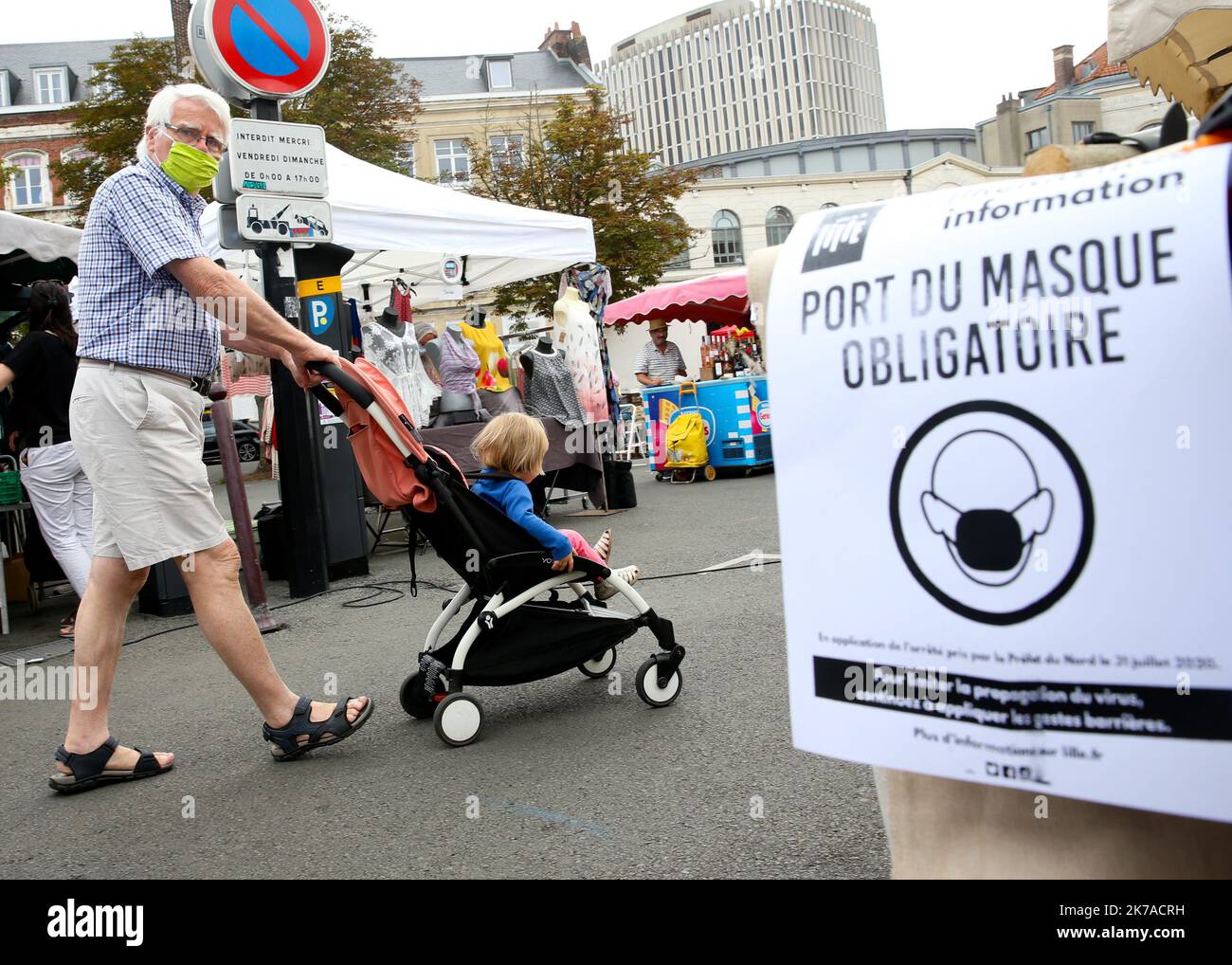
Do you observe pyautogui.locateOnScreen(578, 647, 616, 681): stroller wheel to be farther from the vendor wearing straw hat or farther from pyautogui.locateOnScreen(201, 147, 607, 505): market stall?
the vendor wearing straw hat

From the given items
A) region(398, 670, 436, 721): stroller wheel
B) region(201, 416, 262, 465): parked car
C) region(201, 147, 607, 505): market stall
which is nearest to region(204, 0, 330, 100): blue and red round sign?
region(201, 147, 607, 505): market stall

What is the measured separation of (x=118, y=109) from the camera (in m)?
23.5

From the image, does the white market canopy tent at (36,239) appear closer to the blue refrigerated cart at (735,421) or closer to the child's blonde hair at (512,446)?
the child's blonde hair at (512,446)

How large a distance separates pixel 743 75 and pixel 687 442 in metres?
109

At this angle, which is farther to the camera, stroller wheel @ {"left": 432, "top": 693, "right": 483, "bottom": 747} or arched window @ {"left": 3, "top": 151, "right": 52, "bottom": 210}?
arched window @ {"left": 3, "top": 151, "right": 52, "bottom": 210}

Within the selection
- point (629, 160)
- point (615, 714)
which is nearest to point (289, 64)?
point (615, 714)

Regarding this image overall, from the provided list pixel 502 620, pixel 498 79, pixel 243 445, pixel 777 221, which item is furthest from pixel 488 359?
pixel 498 79

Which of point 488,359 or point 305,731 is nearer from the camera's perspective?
point 305,731

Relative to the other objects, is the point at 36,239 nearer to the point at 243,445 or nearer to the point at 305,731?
the point at 305,731

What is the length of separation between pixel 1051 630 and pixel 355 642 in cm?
473

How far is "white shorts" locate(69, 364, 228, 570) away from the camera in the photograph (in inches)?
130

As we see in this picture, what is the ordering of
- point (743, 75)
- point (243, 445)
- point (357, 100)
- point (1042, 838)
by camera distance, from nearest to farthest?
point (1042, 838)
point (243, 445)
point (357, 100)
point (743, 75)

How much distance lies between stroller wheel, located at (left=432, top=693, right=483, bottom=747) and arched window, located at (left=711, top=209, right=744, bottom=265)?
147ft
